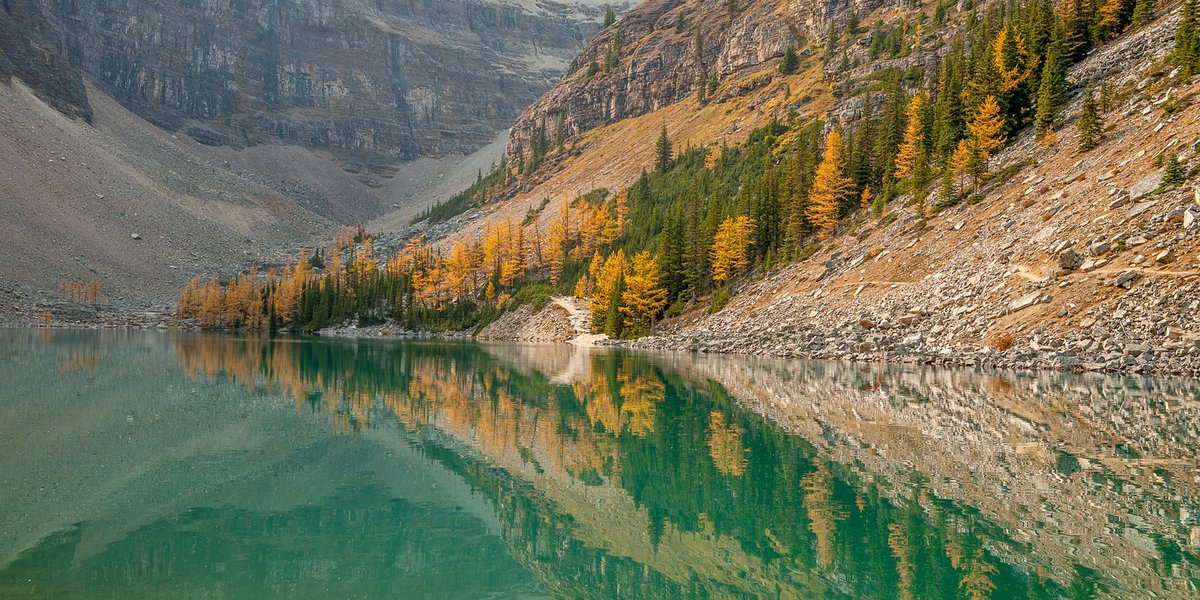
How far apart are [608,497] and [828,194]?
64375mm

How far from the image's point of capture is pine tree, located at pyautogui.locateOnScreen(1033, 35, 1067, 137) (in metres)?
55.4

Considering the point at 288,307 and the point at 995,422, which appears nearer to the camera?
the point at 995,422

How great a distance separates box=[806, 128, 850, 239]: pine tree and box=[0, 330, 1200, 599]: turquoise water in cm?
4583

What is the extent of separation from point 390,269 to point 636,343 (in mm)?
79014

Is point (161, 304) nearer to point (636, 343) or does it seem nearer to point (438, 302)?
point (438, 302)

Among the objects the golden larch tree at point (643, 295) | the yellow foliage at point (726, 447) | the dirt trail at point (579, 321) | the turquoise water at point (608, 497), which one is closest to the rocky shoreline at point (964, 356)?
the turquoise water at point (608, 497)

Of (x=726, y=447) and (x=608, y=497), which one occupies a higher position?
(x=726, y=447)

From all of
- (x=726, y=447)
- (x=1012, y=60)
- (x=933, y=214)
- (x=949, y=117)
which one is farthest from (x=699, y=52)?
(x=726, y=447)

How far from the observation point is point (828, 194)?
2815 inches

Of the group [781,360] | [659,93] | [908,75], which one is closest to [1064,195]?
[781,360]

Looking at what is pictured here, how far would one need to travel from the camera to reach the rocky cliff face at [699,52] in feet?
506

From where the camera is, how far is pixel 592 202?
138m

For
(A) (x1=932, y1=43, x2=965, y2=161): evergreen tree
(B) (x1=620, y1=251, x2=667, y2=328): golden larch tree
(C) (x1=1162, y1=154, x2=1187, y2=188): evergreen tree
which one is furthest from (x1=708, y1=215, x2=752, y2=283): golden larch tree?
(C) (x1=1162, y1=154, x2=1187, y2=188): evergreen tree

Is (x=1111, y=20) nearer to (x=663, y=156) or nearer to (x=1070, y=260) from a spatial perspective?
(x=1070, y=260)
